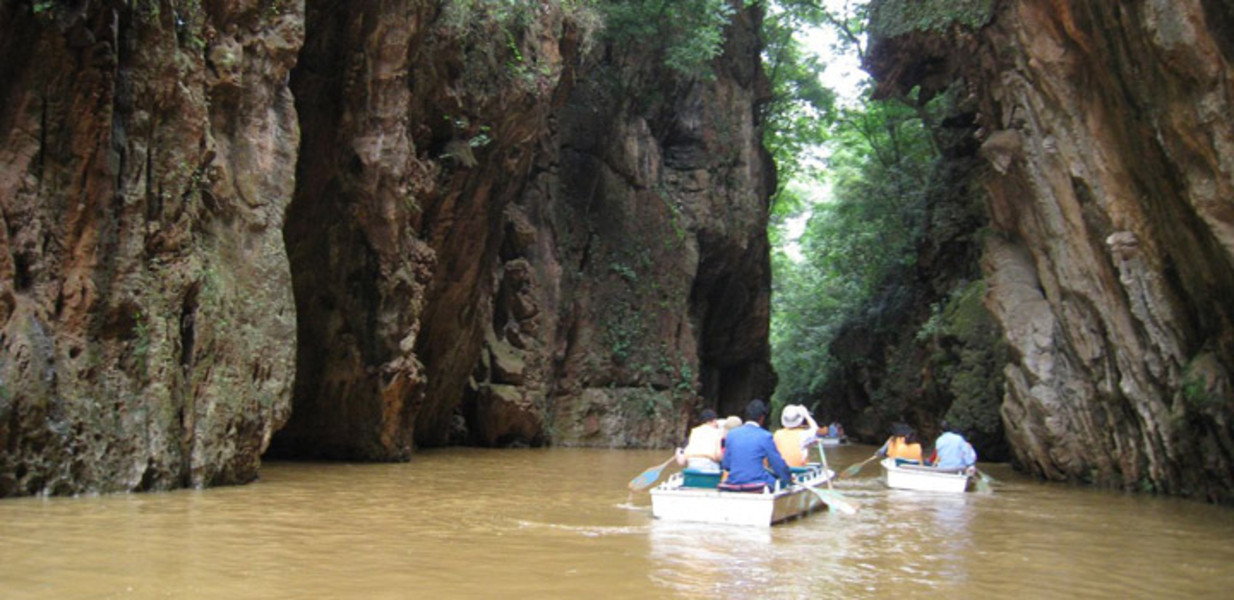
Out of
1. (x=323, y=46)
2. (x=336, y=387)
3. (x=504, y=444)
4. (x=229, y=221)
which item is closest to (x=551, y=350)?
(x=504, y=444)

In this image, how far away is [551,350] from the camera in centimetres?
2666

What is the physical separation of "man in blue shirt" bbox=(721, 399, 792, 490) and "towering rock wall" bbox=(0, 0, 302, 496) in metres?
6.10

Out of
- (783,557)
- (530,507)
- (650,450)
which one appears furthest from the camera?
(650,450)

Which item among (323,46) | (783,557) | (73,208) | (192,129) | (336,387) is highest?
(323,46)

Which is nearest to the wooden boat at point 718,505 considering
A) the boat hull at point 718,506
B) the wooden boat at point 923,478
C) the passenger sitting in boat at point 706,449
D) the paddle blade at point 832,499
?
the boat hull at point 718,506

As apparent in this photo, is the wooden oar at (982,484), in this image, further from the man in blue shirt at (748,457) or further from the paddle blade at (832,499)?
the man in blue shirt at (748,457)

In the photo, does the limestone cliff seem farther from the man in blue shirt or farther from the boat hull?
the man in blue shirt

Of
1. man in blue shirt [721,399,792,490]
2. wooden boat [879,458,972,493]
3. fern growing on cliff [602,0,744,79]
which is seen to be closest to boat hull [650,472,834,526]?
man in blue shirt [721,399,792,490]

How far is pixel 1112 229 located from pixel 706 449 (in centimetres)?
817

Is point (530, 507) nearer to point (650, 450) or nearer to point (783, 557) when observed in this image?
point (783, 557)

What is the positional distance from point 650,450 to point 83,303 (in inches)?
700

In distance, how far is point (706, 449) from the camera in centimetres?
1195

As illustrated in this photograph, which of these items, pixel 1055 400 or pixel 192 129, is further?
pixel 1055 400

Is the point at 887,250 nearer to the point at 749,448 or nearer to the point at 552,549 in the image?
the point at 749,448
